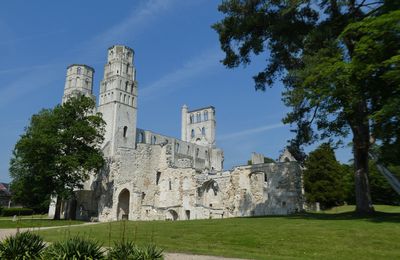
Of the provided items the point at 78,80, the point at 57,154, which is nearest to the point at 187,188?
the point at 57,154

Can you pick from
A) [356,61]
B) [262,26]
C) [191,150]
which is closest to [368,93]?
[356,61]

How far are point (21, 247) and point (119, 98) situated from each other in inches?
1775

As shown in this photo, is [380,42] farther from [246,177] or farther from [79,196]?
[79,196]

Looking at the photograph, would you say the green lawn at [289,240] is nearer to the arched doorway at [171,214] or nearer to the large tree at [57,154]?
the large tree at [57,154]

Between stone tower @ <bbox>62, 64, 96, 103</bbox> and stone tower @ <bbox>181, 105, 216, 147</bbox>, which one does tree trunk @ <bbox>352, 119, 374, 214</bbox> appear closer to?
stone tower @ <bbox>62, 64, 96, 103</bbox>

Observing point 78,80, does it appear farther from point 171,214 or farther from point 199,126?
point 171,214

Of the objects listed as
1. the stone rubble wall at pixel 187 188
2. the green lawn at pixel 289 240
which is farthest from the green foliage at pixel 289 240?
the stone rubble wall at pixel 187 188

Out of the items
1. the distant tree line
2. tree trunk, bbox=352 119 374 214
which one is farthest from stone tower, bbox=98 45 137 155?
tree trunk, bbox=352 119 374 214

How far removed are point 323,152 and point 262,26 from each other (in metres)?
27.1

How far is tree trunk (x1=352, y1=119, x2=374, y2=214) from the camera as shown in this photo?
18797mm

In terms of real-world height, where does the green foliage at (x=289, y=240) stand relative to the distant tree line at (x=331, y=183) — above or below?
below

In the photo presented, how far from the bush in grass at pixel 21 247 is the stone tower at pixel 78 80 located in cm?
5531

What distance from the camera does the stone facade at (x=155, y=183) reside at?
105 ft

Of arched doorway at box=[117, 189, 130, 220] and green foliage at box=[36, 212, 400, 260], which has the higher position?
arched doorway at box=[117, 189, 130, 220]
